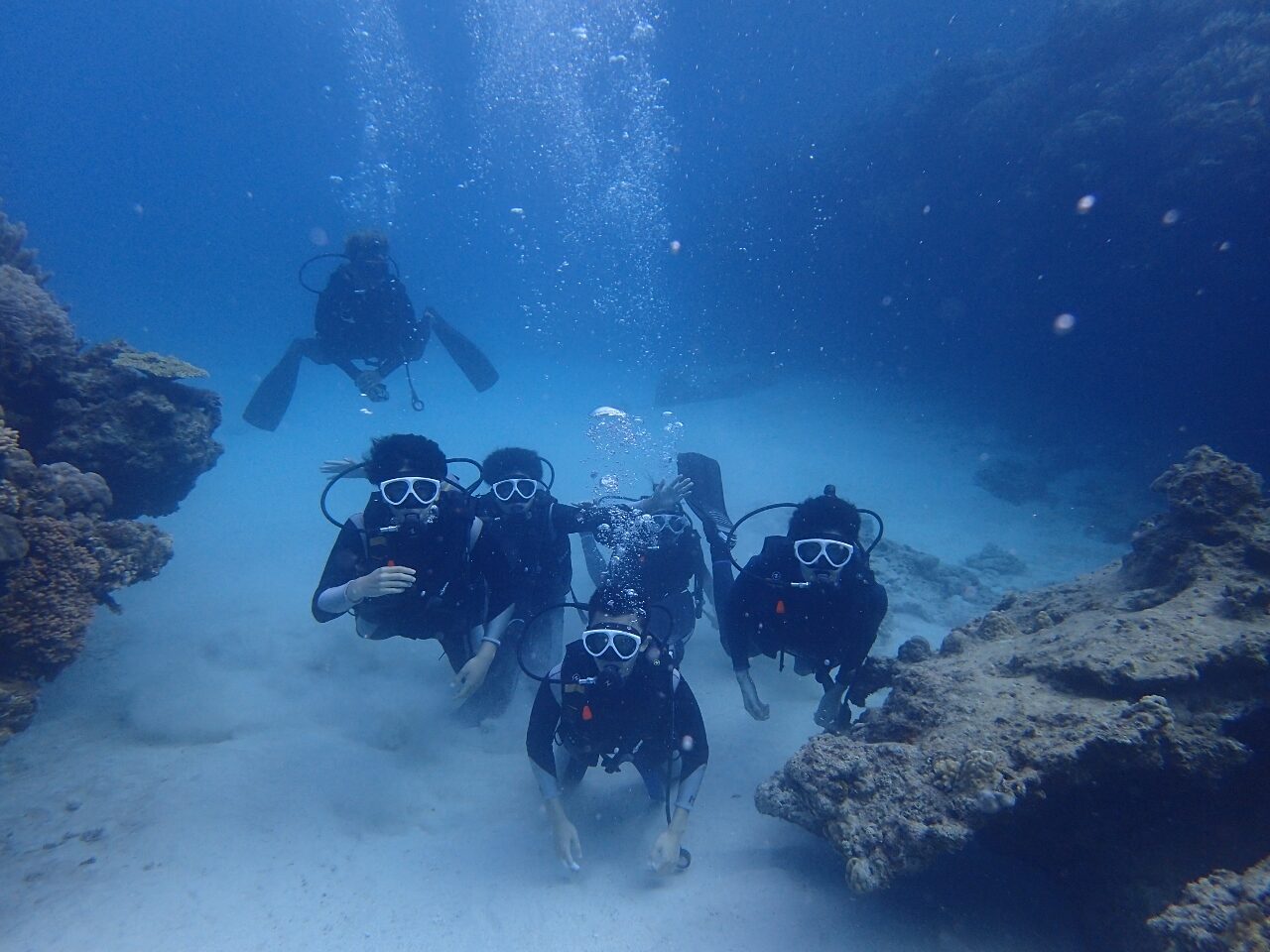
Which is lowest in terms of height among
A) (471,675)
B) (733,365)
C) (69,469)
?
(471,675)

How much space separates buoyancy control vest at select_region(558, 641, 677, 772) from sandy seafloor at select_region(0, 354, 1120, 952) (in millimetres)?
940

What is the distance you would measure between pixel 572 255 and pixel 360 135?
40943 millimetres

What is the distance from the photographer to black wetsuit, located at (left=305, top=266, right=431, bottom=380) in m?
11.0

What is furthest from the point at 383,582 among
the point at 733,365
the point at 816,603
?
the point at 733,365

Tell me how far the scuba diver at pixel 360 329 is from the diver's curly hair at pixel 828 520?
28.6 ft

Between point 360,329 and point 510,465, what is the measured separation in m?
5.97

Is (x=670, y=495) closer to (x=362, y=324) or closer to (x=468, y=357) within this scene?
(x=362, y=324)

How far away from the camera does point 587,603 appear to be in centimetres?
545

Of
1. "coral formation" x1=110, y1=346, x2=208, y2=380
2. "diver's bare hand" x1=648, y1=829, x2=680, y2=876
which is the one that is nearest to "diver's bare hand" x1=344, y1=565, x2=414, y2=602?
"diver's bare hand" x1=648, y1=829, x2=680, y2=876

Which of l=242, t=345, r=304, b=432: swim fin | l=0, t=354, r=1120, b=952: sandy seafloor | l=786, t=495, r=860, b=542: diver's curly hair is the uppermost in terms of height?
l=242, t=345, r=304, b=432: swim fin

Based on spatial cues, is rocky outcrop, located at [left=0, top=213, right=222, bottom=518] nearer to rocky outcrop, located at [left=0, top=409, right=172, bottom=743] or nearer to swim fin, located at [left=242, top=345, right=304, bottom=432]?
rocky outcrop, located at [left=0, top=409, right=172, bottom=743]

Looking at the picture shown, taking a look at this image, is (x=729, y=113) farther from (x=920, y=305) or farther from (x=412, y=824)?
(x=412, y=824)

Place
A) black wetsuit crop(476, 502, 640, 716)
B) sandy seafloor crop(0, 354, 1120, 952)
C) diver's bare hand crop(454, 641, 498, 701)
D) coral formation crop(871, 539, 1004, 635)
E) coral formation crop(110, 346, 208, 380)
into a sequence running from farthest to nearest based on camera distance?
coral formation crop(871, 539, 1004, 635) → coral formation crop(110, 346, 208, 380) → black wetsuit crop(476, 502, 640, 716) → diver's bare hand crop(454, 641, 498, 701) → sandy seafloor crop(0, 354, 1120, 952)

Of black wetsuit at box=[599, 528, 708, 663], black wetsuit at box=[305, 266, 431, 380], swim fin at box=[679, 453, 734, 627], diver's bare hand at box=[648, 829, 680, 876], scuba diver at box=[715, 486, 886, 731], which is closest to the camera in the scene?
diver's bare hand at box=[648, 829, 680, 876]
